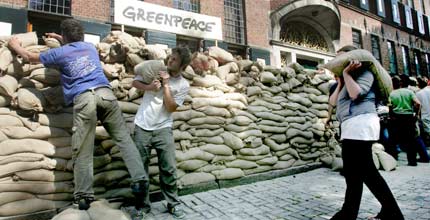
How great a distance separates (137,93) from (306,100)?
314 cm

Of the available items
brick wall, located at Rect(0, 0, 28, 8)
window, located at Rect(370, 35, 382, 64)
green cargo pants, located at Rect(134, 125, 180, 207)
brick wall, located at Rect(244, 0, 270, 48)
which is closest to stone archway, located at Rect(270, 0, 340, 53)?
brick wall, located at Rect(244, 0, 270, 48)

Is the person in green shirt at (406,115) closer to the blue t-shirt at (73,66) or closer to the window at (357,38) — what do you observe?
the blue t-shirt at (73,66)

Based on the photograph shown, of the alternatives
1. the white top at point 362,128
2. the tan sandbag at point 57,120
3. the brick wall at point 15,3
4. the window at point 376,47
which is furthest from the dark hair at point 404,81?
the window at point 376,47

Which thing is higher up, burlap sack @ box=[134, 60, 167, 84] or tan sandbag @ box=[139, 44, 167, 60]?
tan sandbag @ box=[139, 44, 167, 60]

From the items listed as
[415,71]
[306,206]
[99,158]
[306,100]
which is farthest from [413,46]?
[99,158]

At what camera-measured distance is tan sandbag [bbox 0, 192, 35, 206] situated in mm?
2309

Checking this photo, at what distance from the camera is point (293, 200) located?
3.15 meters

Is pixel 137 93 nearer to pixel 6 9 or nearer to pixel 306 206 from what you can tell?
pixel 306 206

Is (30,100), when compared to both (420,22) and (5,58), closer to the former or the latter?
(5,58)

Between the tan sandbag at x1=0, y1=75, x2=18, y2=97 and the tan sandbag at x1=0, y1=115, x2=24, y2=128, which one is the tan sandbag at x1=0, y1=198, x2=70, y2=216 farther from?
the tan sandbag at x1=0, y1=75, x2=18, y2=97

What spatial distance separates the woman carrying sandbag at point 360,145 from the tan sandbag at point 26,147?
2.61 m

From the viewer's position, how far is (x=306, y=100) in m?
5.05

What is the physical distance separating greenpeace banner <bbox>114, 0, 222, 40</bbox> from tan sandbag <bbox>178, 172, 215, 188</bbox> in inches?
94.8

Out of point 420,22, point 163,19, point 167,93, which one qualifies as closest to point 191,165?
point 167,93
